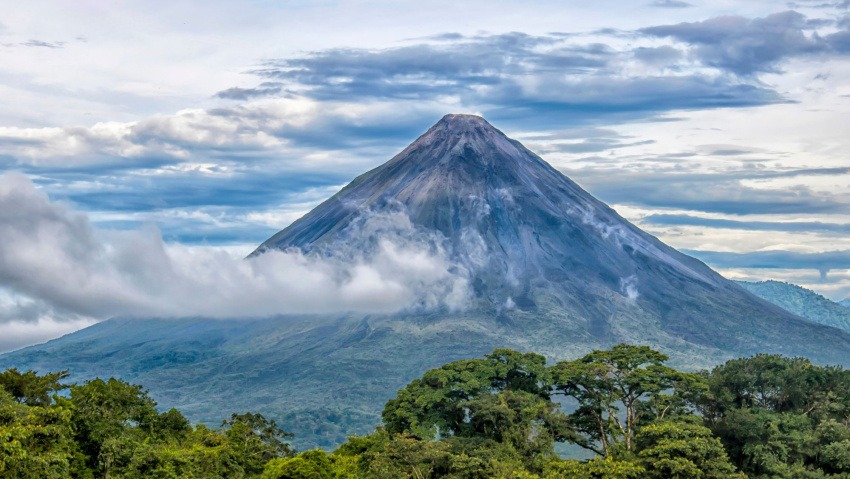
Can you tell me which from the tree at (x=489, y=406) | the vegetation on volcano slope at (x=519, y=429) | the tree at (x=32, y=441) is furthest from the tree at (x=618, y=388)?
the tree at (x=32, y=441)

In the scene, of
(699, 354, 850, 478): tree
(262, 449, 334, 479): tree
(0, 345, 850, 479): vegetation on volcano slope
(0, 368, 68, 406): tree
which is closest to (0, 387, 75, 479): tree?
(0, 345, 850, 479): vegetation on volcano slope

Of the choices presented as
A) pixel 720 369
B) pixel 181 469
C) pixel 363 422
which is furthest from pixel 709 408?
pixel 363 422

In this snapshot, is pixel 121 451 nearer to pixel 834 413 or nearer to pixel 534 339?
pixel 834 413

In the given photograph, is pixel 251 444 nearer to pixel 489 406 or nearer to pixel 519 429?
pixel 489 406

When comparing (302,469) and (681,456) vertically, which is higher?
(681,456)

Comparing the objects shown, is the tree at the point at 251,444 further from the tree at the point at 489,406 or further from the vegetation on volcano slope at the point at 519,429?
the tree at the point at 489,406

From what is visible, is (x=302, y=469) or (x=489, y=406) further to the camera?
(x=489, y=406)

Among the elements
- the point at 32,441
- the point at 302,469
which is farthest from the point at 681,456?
the point at 32,441
